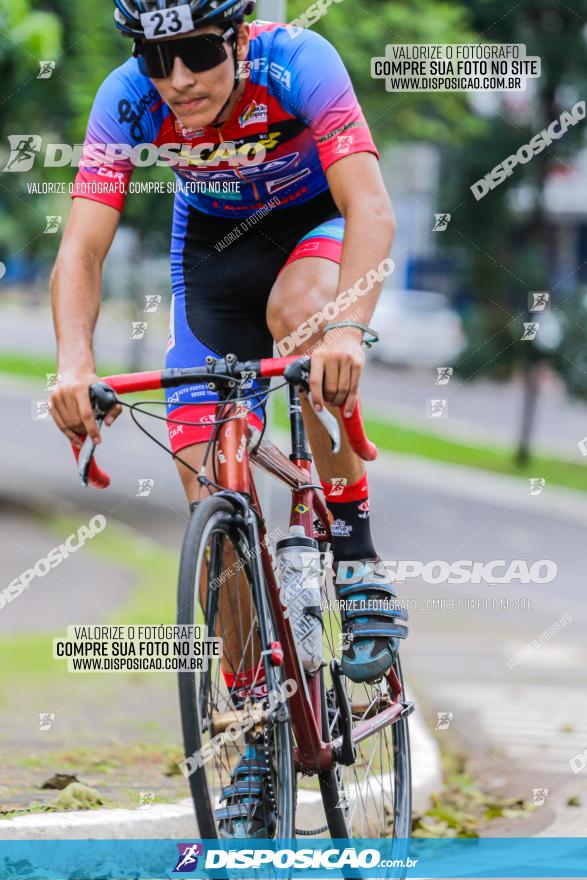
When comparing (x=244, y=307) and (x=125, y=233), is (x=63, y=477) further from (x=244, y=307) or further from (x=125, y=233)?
(x=244, y=307)

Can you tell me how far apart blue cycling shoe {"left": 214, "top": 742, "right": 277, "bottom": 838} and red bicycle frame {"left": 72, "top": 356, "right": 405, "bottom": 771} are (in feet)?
0.72

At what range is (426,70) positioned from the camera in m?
9.40

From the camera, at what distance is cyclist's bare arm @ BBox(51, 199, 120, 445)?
3.29 m

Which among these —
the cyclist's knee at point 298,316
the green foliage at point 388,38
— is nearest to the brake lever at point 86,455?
the cyclist's knee at point 298,316

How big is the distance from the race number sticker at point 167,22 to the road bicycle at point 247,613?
0.81m

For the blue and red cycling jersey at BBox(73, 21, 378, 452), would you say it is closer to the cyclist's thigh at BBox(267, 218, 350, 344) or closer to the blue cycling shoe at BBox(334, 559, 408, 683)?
the cyclist's thigh at BBox(267, 218, 350, 344)

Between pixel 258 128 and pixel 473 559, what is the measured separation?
11237 millimetres

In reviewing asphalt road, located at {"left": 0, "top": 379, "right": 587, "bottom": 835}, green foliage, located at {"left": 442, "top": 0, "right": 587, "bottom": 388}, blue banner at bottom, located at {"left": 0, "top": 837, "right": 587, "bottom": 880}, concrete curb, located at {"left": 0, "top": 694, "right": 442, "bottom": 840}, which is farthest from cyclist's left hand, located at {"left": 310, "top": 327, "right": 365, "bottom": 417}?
green foliage, located at {"left": 442, "top": 0, "right": 587, "bottom": 388}

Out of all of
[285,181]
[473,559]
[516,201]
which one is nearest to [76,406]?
[285,181]

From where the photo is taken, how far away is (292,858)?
10.8 feet

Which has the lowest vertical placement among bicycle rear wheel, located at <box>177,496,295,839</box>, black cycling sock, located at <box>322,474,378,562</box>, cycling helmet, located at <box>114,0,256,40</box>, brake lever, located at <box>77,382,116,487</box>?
bicycle rear wheel, located at <box>177,496,295,839</box>

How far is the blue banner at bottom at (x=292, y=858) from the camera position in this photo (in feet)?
10.7

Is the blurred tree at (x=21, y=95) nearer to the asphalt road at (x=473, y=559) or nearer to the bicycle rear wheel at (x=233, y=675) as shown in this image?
the asphalt road at (x=473, y=559)

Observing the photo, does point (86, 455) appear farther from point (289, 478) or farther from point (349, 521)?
point (349, 521)
